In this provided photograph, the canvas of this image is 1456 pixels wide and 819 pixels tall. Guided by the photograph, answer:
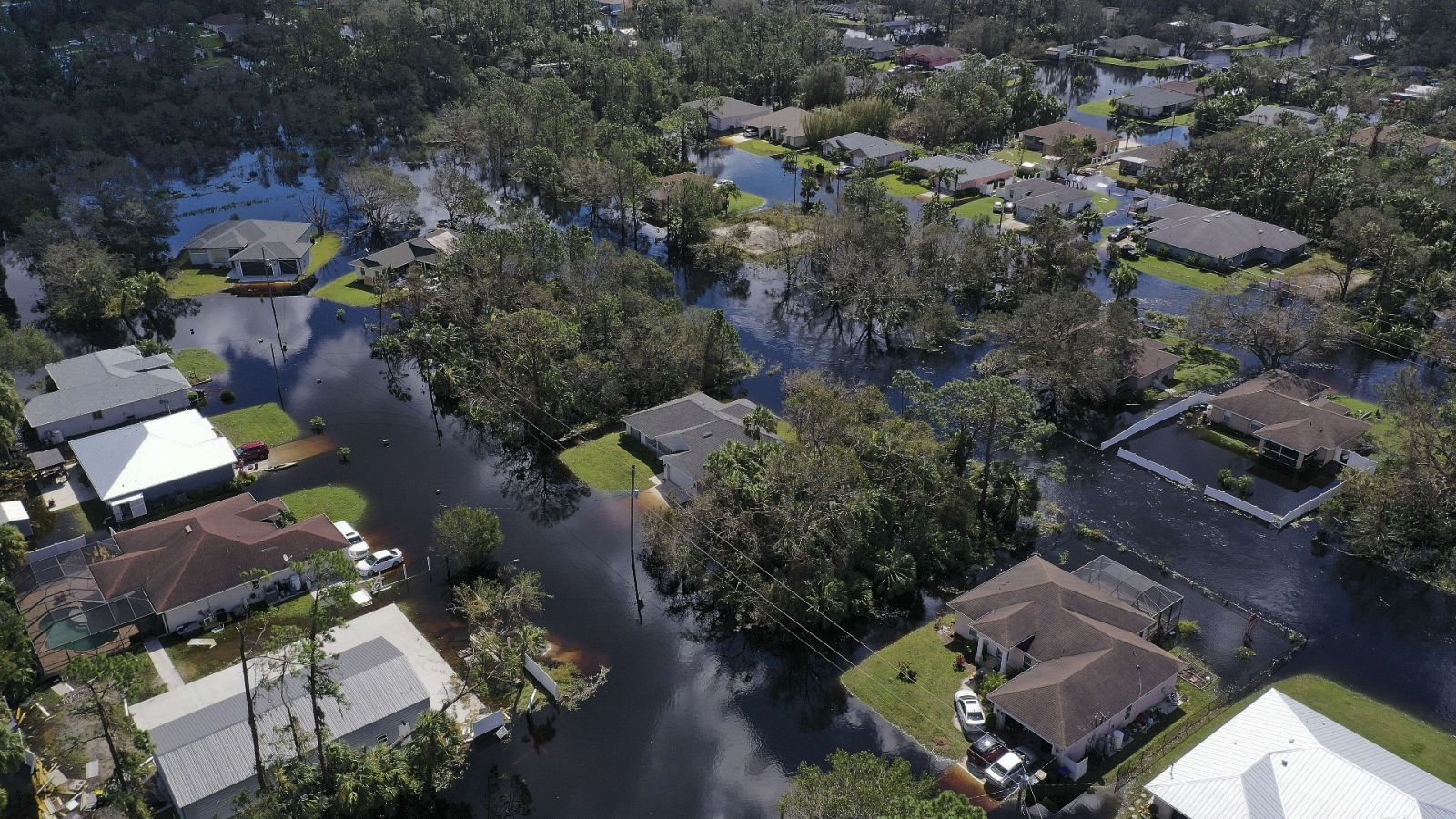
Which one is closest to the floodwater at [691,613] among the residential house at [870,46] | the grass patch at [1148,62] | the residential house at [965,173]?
the residential house at [965,173]

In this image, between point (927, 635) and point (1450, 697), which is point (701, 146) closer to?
point (927, 635)

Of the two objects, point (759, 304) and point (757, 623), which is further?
point (759, 304)

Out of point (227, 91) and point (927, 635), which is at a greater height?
point (227, 91)

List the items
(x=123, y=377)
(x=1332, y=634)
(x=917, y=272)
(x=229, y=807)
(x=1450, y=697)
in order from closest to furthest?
(x=229, y=807)
(x=1450, y=697)
(x=1332, y=634)
(x=123, y=377)
(x=917, y=272)

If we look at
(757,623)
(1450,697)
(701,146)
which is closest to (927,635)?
(757,623)

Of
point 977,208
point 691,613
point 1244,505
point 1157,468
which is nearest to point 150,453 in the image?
point 691,613

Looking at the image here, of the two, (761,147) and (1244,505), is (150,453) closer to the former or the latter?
(1244,505)

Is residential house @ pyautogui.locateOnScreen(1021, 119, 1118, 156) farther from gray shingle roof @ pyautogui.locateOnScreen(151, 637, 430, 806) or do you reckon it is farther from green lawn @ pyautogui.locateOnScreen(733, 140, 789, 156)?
gray shingle roof @ pyautogui.locateOnScreen(151, 637, 430, 806)
